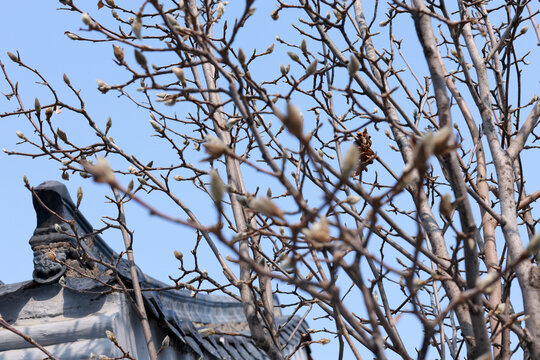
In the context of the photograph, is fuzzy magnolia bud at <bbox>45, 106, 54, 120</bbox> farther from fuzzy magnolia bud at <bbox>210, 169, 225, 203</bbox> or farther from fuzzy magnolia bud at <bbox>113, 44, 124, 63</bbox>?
fuzzy magnolia bud at <bbox>210, 169, 225, 203</bbox>

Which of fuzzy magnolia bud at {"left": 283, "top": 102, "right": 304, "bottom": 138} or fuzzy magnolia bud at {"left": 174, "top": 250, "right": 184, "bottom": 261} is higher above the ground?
fuzzy magnolia bud at {"left": 174, "top": 250, "right": 184, "bottom": 261}

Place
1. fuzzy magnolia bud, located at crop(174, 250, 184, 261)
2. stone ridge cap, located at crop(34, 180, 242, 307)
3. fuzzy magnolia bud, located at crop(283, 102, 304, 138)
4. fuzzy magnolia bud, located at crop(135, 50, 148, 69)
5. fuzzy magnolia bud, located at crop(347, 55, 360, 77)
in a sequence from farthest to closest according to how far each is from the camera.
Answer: stone ridge cap, located at crop(34, 180, 242, 307) < fuzzy magnolia bud, located at crop(174, 250, 184, 261) < fuzzy magnolia bud, located at crop(347, 55, 360, 77) < fuzzy magnolia bud, located at crop(135, 50, 148, 69) < fuzzy magnolia bud, located at crop(283, 102, 304, 138)

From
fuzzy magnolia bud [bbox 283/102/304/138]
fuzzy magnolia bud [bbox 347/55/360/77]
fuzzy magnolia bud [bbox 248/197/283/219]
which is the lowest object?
fuzzy magnolia bud [bbox 248/197/283/219]

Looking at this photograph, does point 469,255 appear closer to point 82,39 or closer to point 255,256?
point 255,256

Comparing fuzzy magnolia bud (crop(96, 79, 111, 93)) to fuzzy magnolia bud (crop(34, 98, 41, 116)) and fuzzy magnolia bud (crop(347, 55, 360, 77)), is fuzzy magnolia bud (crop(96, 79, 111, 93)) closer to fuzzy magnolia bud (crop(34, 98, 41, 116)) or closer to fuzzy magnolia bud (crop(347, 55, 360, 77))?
fuzzy magnolia bud (crop(34, 98, 41, 116))

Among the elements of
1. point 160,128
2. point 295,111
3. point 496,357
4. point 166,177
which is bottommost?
point 295,111

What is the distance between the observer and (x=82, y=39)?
260 centimetres

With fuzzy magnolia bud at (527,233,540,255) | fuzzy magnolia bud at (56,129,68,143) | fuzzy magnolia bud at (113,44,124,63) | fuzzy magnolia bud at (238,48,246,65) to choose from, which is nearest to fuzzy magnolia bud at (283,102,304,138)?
fuzzy magnolia bud at (527,233,540,255)

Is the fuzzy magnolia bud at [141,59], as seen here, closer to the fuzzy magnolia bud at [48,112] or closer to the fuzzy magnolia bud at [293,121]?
the fuzzy magnolia bud at [293,121]

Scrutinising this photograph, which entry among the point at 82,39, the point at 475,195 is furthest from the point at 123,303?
the point at 475,195

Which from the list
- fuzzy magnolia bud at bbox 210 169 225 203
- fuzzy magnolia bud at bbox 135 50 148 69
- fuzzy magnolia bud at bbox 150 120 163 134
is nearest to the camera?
fuzzy magnolia bud at bbox 210 169 225 203

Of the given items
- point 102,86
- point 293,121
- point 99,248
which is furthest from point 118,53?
point 99,248

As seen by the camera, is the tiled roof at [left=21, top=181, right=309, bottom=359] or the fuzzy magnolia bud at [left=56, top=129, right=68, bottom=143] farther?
the tiled roof at [left=21, top=181, right=309, bottom=359]

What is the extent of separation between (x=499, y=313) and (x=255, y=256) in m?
1.02
